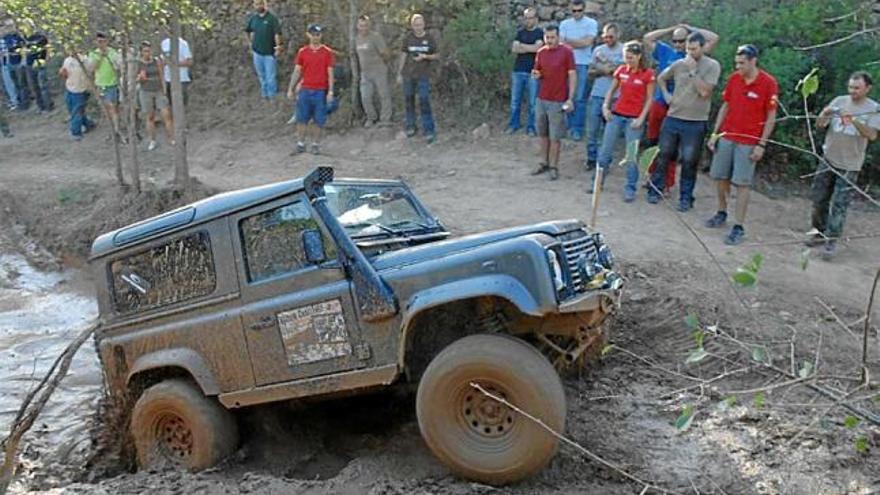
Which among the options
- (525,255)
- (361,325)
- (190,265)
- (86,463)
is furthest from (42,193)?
(525,255)

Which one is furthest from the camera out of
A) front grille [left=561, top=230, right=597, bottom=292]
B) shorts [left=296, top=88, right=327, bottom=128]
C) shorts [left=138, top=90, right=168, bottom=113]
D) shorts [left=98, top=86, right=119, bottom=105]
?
shorts [left=98, top=86, right=119, bottom=105]

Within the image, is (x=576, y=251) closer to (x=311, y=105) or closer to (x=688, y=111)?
(x=688, y=111)

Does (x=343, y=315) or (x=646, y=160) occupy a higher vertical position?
(x=646, y=160)

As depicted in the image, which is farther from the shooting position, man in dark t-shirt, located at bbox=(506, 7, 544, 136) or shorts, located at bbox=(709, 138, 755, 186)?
man in dark t-shirt, located at bbox=(506, 7, 544, 136)

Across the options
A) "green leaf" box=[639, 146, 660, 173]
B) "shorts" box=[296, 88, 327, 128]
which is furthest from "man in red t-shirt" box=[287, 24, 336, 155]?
"green leaf" box=[639, 146, 660, 173]

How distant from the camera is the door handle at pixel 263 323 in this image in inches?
228

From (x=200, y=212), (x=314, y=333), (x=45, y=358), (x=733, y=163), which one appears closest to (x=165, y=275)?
(x=200, y=212)

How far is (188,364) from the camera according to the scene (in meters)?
6.21

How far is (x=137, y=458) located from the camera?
692 cm

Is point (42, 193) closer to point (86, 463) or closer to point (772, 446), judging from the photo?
point (86, 463)

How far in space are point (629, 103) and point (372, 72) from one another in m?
5.85

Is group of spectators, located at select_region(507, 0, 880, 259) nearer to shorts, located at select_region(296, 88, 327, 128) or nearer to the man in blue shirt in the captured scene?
the man in blue shirt

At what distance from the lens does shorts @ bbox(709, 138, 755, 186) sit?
9297 mm

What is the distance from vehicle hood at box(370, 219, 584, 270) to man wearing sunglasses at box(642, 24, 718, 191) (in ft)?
17.8
